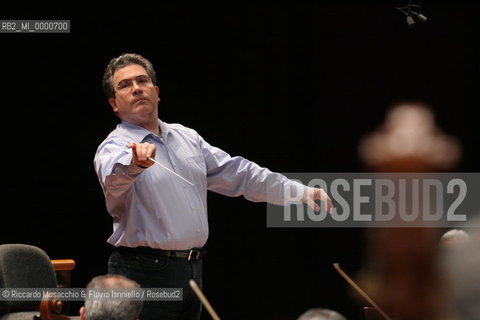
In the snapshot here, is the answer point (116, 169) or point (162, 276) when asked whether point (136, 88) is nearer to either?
point (116, 169)

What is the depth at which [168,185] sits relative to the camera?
10.0 ft

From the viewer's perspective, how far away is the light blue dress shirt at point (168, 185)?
9.65 feet

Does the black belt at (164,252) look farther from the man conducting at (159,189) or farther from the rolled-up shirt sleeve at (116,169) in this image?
the rolled-up shirt sleeve at (116,169)

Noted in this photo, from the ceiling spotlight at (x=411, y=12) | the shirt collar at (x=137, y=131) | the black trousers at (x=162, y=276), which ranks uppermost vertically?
the ceiling spotlight at (x=411, y=12)

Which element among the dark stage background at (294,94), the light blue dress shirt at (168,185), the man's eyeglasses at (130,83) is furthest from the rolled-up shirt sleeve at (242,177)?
the dark stage background at (294,94)

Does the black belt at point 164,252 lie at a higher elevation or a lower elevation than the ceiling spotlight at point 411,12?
lower

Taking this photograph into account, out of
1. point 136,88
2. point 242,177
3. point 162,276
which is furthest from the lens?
point 242,177

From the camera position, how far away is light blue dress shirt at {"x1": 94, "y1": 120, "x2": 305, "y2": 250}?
294 centimetres

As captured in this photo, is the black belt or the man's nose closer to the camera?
the black belt

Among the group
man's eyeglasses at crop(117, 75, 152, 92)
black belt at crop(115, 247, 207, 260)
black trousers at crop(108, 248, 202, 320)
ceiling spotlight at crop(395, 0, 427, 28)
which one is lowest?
black trousers at crop(108, 248, 202, 320)

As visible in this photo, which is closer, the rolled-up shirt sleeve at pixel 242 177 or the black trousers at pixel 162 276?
the black trousers at pixel 162 276
